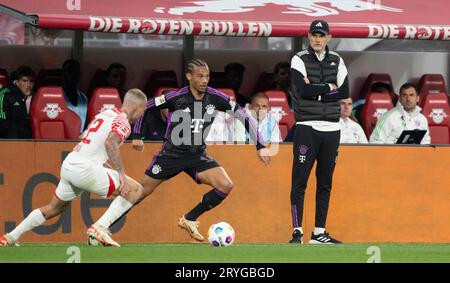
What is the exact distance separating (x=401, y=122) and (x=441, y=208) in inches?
58.8

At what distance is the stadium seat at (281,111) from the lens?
741 inches

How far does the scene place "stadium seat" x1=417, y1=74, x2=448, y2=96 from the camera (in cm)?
2083

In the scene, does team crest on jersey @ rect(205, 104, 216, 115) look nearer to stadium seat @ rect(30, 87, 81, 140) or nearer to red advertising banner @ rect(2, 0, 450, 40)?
red advertising banner @ rect(2, 0, 450, 40)

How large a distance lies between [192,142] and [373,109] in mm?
4829

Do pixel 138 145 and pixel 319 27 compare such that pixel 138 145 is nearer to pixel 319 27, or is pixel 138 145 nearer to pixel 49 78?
pixel 319 27

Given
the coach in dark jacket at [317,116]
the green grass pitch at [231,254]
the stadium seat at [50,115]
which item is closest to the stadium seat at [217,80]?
the stadium seat at [50,115]

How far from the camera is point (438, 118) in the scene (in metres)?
19.9

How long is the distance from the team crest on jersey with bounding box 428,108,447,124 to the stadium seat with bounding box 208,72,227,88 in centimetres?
298

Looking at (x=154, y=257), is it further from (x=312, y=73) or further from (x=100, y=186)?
(x=312, y=73)

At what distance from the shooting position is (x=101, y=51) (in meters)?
20.1

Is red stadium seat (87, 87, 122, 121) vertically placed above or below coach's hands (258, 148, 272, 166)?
above

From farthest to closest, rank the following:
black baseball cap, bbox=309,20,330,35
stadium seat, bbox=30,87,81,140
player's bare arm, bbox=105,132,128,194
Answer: stadium seat, bbox=30,87,81,140
black baseball cap, bbox=309,20,330,35
player's bare arm, bbox=105,132,128,194

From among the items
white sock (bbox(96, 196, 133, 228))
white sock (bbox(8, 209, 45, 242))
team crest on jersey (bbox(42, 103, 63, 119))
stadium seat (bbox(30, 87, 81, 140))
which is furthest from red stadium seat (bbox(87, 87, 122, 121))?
white sock (bbox(8, 209, 45, 242))

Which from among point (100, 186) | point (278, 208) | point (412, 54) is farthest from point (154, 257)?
point (412, 54)
